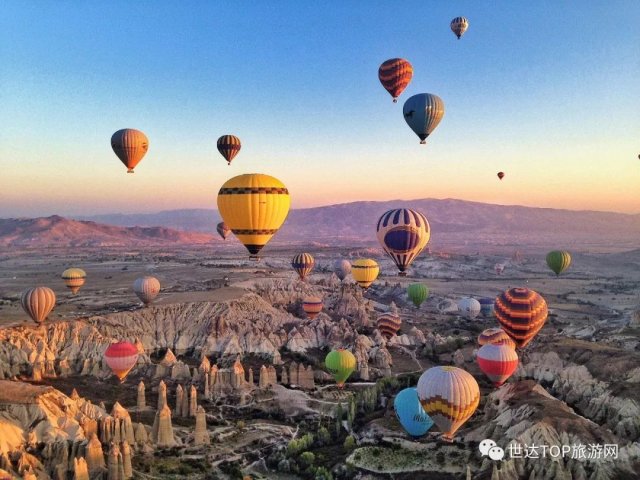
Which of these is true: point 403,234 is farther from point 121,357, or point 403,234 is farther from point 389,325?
point 121,357

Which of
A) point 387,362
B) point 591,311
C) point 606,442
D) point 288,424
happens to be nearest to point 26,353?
point 288,424

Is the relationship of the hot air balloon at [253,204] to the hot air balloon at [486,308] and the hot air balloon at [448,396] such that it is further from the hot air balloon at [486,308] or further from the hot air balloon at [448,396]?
the hot air balloon at [486,308]

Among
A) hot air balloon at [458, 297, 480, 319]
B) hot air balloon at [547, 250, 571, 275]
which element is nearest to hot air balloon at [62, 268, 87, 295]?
hot air balloon at [458, 297, 480, 319]

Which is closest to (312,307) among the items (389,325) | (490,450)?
(389,325)

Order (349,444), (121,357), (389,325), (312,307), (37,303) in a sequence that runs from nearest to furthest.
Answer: (349,444)
(121,357)
(37,303)
(389,325)
(312,307)

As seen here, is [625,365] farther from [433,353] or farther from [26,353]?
[26,353]

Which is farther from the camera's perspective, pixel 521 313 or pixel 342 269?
pixel 342 269

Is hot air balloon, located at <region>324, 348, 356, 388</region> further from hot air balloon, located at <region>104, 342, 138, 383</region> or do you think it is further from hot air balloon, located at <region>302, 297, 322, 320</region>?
hot air balloon, located at <region>302, 297, 322, 320</region>

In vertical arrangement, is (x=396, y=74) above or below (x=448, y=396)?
above
